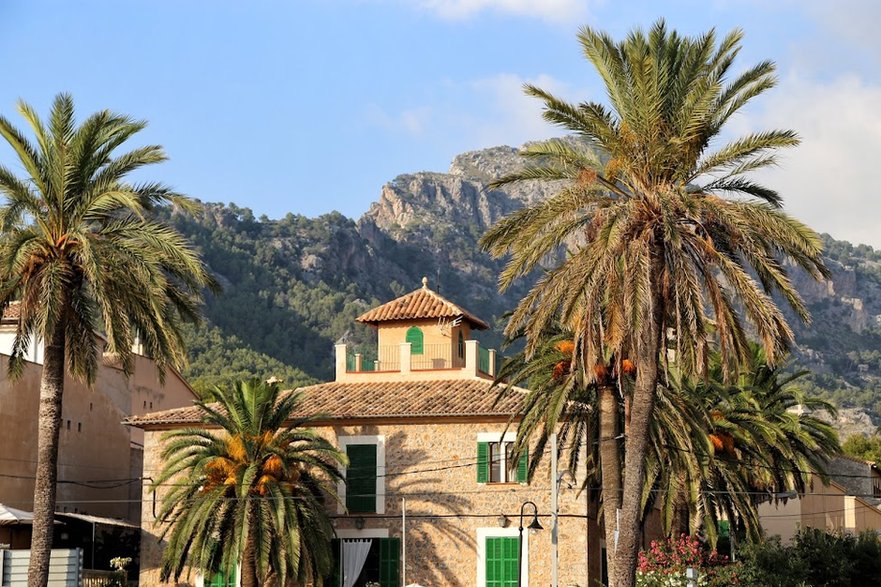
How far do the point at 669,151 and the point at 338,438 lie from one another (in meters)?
17.6

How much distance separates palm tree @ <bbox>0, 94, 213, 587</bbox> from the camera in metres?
26.9

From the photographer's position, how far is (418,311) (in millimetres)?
45938

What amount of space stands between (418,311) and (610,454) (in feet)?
53.9

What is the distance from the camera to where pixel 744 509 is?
3894 centimetres

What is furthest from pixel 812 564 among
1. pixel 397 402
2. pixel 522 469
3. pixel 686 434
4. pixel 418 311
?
pixel 418 311

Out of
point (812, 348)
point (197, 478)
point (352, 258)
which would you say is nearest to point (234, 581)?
point (197, 478)

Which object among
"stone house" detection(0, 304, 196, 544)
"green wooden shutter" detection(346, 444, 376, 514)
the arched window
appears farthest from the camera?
the arched window

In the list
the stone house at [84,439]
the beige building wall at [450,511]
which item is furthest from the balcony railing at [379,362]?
the stone house at [84,439]

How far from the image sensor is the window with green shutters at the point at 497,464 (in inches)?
1517

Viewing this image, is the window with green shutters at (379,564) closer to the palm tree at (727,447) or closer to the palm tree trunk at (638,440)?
the palm tree at (727,447)

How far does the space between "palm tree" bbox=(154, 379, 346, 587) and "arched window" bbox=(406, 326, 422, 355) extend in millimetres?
8506

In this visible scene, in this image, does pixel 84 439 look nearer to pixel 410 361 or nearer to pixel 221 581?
pixel 221 581

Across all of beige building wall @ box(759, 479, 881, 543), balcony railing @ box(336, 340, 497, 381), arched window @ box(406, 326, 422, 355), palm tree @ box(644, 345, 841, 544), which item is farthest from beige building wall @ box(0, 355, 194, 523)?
beige building wall @ box(759, 479, 881, 543)

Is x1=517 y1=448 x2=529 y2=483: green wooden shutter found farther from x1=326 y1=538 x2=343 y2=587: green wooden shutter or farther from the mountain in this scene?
the mountain
